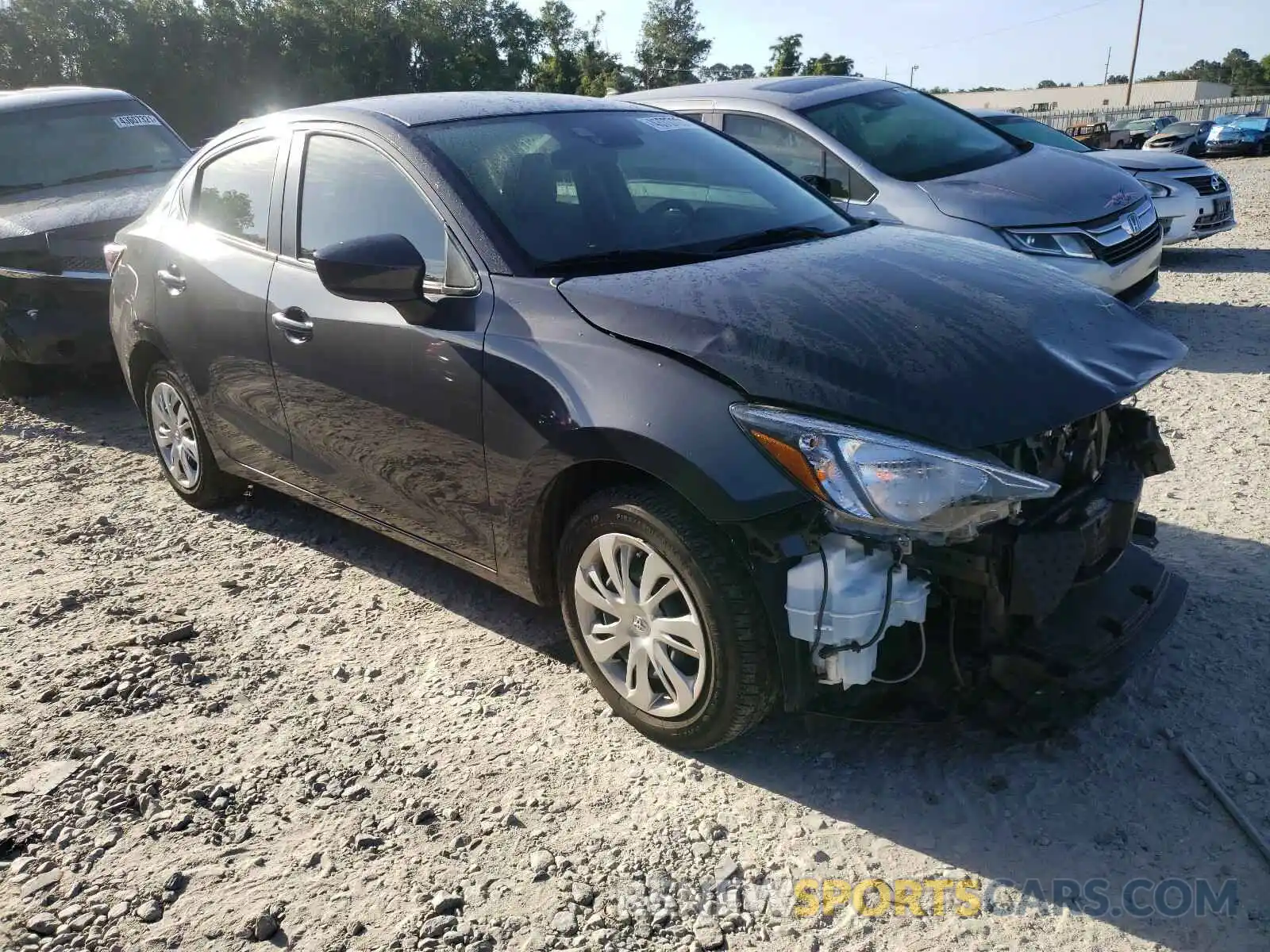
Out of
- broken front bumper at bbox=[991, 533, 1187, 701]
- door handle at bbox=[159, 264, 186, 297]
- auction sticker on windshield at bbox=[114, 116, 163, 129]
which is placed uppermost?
auction sticker on windshield at bbox=[114, 116, 163, 129]

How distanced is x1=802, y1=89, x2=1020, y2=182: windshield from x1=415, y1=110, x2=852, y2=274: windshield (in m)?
2.69

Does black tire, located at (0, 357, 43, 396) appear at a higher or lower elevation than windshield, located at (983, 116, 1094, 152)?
lower

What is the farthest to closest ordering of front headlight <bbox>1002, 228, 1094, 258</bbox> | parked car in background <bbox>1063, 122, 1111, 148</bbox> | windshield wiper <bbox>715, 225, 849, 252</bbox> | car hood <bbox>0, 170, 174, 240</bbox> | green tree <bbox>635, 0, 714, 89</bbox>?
green tree <bbox>635, 0, 714, 89</bbox>, parked car in background <bbox>1063, 122, 1111, 148</bbox>, car hood <bbox>0, 170, 174, 240</bbox>, front headlight <bbox>1002, 228, 1094, 258</bbox>, windshield wiper <bbox>715, 225, 849, 252</bbox>

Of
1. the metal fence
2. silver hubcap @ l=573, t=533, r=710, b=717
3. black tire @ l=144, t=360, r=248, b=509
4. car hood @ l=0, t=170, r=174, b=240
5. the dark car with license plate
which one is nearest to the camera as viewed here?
the dark car with license plate

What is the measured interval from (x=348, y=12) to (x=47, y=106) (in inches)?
1452

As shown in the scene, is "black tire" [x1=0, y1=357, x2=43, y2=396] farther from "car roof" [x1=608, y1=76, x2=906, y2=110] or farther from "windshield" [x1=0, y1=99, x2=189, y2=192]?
"car roof" [x1=608, y1=76, x2=906, y2=110]

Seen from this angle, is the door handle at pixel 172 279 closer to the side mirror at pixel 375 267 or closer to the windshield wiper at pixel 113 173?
the side mirror at pixel 375 267

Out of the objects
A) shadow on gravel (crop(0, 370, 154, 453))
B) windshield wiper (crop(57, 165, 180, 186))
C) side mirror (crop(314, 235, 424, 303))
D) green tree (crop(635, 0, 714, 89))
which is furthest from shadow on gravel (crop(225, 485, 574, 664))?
green tree (crop(635, 0, 714, 89))

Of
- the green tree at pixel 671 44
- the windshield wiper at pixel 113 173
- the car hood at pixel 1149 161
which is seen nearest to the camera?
the windshield wiper at pixel 113 173

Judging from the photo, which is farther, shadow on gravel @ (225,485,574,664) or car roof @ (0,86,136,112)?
car roof @ (0,86,136,112)

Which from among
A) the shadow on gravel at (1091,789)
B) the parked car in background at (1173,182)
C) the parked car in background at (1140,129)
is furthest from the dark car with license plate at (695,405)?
the parked car in background at (1140,129)

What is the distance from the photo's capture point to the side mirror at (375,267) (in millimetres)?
3186

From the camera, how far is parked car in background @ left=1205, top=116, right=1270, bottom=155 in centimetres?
2823

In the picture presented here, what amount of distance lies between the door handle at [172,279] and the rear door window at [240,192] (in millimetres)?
241
